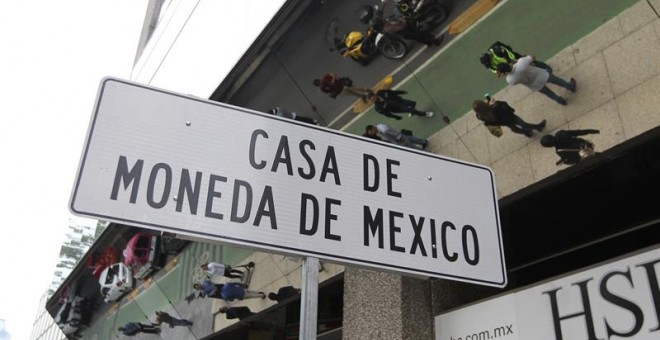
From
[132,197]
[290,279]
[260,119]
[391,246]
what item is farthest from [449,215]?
[290,279]

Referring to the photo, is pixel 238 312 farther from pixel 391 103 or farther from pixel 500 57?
pixel 500 57

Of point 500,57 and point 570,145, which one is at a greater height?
point 500,57

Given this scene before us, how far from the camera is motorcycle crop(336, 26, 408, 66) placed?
6.30 metres

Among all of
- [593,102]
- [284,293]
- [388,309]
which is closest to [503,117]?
[593,102]

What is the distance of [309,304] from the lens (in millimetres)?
1794

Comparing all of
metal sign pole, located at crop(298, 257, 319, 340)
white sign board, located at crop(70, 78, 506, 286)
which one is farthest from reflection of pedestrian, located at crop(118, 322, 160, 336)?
metal sign pole, located at crop(298, 257, 319, 340)

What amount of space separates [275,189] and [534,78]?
2912 millimetres

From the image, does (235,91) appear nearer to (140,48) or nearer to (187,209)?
(187,209)

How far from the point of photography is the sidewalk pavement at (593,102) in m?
3.92

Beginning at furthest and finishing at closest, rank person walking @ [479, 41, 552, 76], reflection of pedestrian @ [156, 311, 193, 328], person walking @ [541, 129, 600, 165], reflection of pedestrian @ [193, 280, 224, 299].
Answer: reflection of pedestrian @ [156, 311, 193, 328] < reflection of pedestrian @ [193, 280, 224, 299] < person walking @ [479, 41, 552, 76] < person walking @ [541, 129, 600, 165]

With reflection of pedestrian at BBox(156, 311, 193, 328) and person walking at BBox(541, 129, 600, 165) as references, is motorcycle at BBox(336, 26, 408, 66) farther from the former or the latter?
reflection of pedestrian at BBox(156, 311, 193, 328)

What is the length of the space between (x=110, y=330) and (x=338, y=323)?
1040 centimetres

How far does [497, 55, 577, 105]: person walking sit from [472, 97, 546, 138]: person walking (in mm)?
241

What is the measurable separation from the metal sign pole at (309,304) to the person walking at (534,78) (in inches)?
118
